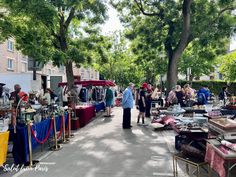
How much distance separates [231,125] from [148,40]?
56.1 feet

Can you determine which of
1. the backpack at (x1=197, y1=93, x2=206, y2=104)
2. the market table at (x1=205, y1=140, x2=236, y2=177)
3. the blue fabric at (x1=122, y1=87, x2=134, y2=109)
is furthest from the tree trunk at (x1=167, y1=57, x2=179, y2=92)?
the market table at (x1=205, y1=140, x2=236, y2=177)

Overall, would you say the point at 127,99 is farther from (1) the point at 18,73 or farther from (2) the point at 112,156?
(1) the point at 18,73

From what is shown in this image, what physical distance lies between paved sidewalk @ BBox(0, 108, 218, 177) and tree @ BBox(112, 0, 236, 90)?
9060 mm

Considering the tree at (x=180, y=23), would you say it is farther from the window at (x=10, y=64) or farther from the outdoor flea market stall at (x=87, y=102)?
the window at (x=10, y=64)

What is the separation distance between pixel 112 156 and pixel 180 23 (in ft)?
47.9

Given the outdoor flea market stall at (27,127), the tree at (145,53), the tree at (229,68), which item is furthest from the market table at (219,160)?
the tree at (229,68)

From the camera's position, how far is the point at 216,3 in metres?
21.1

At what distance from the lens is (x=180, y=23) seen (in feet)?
68.2

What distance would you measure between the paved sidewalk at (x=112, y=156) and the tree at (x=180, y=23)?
29.7 ft

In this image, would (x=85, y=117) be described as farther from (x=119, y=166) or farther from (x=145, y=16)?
(x=145, y=16)

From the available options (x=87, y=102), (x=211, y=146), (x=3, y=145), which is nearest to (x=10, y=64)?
(x=87, y=102)

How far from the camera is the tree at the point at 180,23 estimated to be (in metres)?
19.6

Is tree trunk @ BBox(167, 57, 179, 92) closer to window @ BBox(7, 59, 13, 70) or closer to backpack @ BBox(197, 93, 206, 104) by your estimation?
backpack @ BBox(197, 93, 206, 104)

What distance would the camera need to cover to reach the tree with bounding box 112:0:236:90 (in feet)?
64.4
